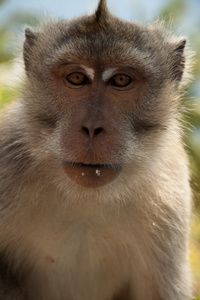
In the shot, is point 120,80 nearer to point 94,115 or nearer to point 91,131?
point 94,115

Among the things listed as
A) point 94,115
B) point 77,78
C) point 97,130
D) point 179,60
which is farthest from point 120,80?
point 179,60

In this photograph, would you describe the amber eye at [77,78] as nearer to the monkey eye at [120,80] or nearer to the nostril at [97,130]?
the monkey eye at [120,80]

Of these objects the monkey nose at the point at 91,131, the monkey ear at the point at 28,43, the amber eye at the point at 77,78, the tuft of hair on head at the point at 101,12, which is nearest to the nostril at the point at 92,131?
the monkey nose at the point at 91,131

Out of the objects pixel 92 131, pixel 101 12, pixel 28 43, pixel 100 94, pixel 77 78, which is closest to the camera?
pixel 92 131

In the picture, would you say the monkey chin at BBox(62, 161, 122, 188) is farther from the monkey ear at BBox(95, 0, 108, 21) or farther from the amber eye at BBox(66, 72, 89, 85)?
the monkey ear at BBox(95, 0, 108, 21)

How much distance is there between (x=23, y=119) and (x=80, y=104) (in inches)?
31.7

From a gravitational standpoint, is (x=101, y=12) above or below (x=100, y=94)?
above

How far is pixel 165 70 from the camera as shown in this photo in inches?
193

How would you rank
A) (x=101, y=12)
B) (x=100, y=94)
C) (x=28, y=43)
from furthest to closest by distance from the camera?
(x=28, y=43)
(x=101, y=12)
(x=100, y=94)

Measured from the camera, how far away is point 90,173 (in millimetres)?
4117

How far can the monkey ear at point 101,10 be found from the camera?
4730mm

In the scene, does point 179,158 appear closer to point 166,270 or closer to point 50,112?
point 166,270

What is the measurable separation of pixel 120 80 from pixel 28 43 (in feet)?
3.62

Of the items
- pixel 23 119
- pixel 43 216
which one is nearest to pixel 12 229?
pixel 43 216
